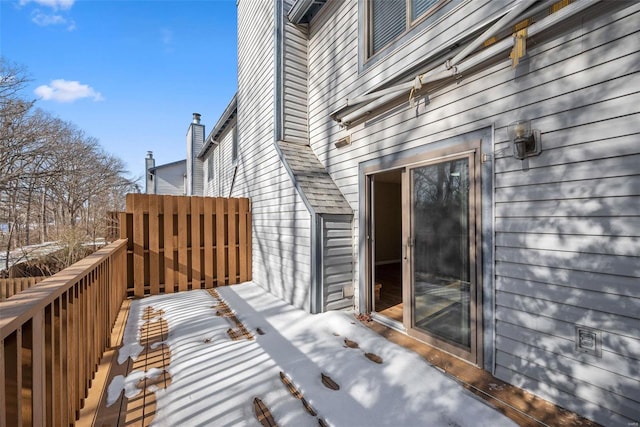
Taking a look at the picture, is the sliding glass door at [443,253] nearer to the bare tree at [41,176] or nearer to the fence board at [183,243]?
the fence board at [183,243]

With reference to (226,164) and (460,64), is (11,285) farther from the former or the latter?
(460,64)

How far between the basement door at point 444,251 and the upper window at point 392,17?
1.61 m

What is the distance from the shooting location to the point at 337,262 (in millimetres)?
3971

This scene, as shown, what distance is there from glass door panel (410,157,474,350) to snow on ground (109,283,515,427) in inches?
17.9

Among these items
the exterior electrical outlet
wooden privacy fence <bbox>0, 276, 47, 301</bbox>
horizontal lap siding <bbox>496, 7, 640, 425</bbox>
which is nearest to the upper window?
horizontal lap siding <bbox>496, 7, 640, 425</bbox>

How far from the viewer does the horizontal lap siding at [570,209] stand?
1.72 meters

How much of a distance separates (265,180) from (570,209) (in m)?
4.40

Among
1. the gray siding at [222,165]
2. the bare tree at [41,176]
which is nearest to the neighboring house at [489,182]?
the gray siding at [222,165]

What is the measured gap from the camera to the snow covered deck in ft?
6.24

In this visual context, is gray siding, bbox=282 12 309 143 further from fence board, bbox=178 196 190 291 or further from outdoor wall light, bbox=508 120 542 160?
outdoor wall light, bbox=508 120 542 160

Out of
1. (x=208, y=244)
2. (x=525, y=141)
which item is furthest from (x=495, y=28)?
(x=208, y=244)

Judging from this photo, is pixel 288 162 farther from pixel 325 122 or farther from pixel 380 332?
pixel 380 332

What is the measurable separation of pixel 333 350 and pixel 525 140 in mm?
2537

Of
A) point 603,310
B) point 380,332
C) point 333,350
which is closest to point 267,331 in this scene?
point 333,350
